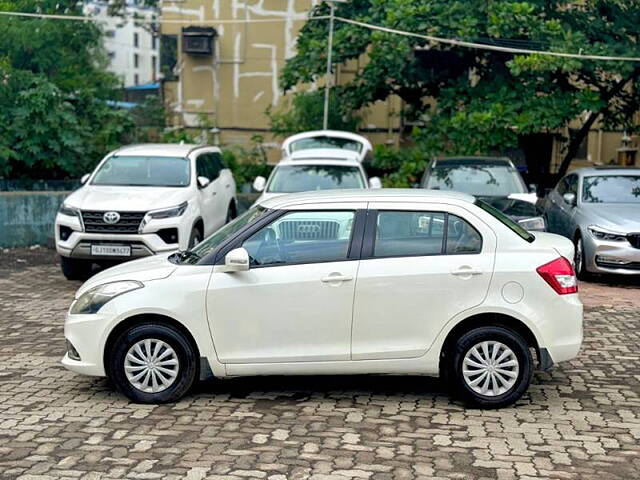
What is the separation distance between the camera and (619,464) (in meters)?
5.91

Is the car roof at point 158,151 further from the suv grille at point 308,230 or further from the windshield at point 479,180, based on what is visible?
the suv grille at point 308,230

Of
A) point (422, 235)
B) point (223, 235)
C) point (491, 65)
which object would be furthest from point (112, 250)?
point (491, 65)

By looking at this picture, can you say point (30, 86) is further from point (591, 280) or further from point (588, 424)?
point (588, 424)

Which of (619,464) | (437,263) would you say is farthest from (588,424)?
(437,263)

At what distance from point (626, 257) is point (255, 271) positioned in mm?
6897

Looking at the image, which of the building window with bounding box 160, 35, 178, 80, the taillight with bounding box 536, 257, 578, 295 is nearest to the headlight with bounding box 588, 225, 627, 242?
the taillight with bounding box 536, 257, 578, 295

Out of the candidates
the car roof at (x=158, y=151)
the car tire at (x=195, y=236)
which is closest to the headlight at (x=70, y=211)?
the car tire at (x=195, y=236)

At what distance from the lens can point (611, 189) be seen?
13.8m

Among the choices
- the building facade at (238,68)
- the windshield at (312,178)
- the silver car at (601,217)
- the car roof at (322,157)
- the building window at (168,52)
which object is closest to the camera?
the silver car at (601,217)

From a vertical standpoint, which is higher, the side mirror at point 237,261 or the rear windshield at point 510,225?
the rear windshield at point 510,225

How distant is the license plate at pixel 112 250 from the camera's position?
12188 millimetres

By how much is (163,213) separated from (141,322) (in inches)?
215

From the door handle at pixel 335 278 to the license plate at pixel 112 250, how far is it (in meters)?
5.87

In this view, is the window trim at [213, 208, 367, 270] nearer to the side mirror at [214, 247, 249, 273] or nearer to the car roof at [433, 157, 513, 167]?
the side mirror at [214, 247, 249, 273]
